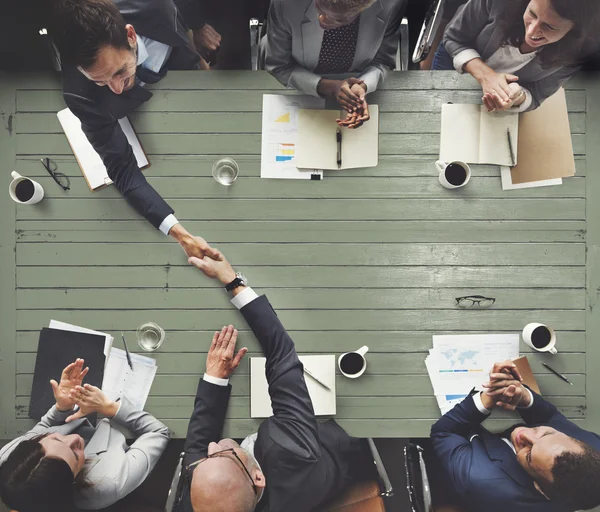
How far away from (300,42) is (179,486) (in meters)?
2.07

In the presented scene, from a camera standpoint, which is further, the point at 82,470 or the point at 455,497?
the point at 455,497

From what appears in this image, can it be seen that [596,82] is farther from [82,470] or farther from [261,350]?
[82,470]

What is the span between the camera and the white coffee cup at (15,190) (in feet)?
6.64

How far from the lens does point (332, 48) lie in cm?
207

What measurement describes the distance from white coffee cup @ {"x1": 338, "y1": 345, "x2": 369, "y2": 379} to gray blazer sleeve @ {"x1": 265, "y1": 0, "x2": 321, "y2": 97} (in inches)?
46.3

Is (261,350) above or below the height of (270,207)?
below

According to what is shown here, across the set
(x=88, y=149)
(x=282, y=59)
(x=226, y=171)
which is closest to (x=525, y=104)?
(x=282, y=59)

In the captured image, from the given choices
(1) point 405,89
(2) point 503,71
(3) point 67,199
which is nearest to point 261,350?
(3) point 67,199

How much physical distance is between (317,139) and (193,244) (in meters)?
0.74

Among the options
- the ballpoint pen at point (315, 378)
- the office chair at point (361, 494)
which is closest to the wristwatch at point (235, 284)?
the ballpoint pen at point (315, 378)

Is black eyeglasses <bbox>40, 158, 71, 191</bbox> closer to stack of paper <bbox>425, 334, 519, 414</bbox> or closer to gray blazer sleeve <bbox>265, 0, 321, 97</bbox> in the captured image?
gray blazer sleeve <bbox>265, 0, 321, 97</bbox>

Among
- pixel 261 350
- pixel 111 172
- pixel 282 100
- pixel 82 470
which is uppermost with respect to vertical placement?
pixel 282 100

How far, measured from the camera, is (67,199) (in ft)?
7.00

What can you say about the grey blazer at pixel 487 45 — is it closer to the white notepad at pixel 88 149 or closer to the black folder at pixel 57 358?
the white notepad at pixel 88 149
